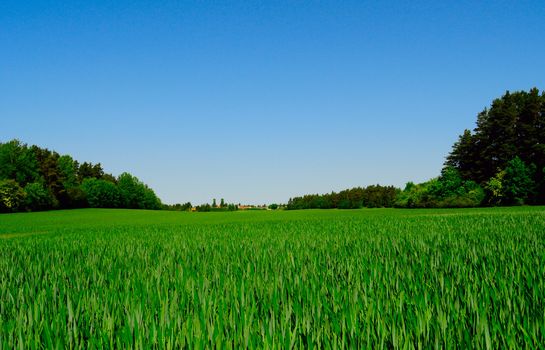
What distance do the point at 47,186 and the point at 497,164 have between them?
81.5 metres

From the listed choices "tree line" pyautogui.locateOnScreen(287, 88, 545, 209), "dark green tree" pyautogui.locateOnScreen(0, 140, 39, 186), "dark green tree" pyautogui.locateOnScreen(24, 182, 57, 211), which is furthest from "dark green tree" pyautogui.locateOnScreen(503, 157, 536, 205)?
"dark green tree" pyautogui.locateOnScreen(0, 140, 39, 186)

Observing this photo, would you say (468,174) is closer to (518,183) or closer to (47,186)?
(518,183)

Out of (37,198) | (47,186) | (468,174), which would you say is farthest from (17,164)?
(468,174)

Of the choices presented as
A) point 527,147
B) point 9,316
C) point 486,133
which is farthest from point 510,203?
point 9,316

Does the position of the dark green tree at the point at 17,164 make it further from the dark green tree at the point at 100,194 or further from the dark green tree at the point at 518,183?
the dark green tree at the point at 518,183

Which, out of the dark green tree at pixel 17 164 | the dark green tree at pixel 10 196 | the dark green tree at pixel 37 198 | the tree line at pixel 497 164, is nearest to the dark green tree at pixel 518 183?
the tree line at pixel 497 164

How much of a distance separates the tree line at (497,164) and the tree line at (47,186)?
50860 mm

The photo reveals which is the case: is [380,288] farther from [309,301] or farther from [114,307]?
[114,307]

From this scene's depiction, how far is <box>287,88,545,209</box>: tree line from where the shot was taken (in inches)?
2270

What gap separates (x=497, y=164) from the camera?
66.8 m

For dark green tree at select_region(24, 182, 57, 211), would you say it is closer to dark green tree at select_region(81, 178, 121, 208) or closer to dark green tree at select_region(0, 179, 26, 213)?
dark green tree at select_region(0, 179, 26, 213)

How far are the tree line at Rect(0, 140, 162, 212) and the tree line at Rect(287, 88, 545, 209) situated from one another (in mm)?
50860

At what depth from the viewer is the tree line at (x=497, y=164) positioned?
57.7m

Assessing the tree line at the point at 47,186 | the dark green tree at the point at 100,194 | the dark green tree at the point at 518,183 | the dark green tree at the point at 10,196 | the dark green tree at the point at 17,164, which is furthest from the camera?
the dark green tree at the point at 100,194
